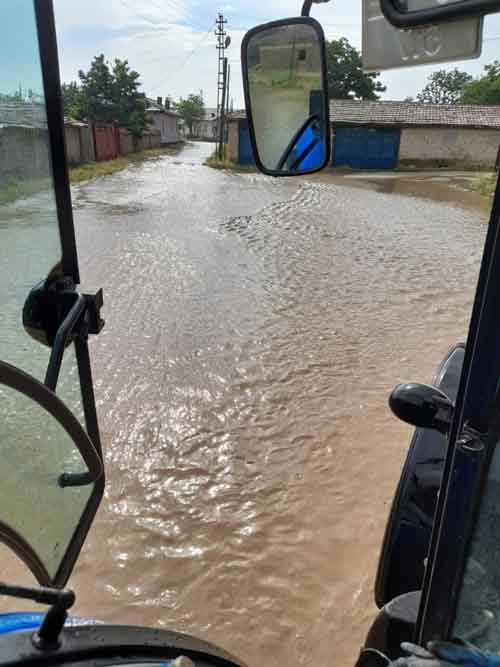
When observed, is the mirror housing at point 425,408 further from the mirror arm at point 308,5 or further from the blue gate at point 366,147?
the blue gate at point 366,147

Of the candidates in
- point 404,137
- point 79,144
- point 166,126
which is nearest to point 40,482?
point 79,144

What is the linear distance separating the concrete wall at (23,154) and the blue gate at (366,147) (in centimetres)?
2820

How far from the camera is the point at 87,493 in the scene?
1.38 m

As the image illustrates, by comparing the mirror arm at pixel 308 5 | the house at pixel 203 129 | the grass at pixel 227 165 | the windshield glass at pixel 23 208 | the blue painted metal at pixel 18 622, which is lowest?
the blue painted metal at pixel 18 622

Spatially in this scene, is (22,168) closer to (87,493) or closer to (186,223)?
(87,493)

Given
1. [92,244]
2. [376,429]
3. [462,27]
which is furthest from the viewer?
[92,244]

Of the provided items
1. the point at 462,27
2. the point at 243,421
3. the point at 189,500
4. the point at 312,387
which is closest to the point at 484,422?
the point at 462,27

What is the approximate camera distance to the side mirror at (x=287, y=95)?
1281 mm

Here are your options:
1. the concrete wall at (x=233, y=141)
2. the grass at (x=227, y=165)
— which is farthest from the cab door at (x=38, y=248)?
the concrete wall at (x=233, y=141)

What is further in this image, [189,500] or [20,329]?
[189,500]

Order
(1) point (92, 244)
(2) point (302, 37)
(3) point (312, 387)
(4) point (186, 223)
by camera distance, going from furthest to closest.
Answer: (4) point (186, 223) < (1) point (92, 244) < (3) point (312, 387) < (2) point (302, 37)

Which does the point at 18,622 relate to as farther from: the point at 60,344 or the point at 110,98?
the point at 110,98

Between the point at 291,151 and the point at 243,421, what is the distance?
9.66 feet

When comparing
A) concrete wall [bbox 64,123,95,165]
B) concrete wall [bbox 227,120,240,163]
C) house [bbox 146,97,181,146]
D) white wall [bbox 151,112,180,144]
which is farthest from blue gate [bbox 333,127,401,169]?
white wall [bbox 151,112,180,144]
